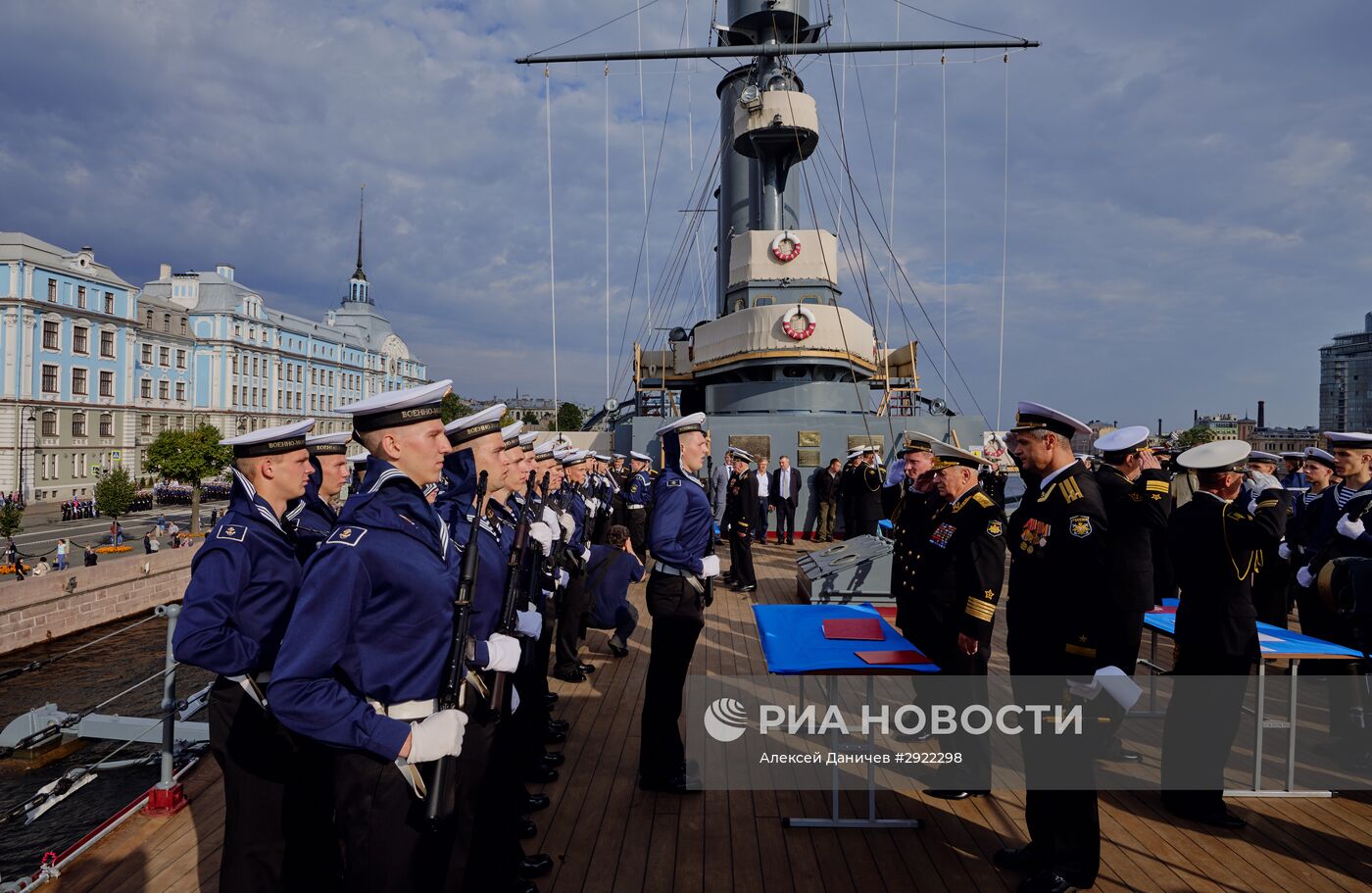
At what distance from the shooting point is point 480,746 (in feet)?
8.45

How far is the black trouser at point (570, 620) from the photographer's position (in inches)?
251

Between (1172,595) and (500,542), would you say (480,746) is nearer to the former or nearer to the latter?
(500,542)

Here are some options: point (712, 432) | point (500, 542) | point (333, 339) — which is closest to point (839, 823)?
point (500, 542)

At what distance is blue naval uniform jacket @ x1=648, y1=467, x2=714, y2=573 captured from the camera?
4.32 metres

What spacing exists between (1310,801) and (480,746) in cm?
460

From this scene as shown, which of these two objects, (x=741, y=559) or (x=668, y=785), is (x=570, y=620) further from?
(x=741, y=559)

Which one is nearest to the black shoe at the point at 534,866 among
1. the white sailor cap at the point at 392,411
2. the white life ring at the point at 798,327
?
the white sailor cap at the point at 392,411

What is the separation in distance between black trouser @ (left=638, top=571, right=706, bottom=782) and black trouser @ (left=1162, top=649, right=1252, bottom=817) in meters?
2.69

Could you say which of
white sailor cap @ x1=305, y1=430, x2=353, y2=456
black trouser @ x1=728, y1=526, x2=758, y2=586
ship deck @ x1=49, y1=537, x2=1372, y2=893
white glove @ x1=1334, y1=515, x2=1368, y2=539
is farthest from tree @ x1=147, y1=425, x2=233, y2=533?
white glove @ x1=1334, y1=515, x2=1368, y2=539

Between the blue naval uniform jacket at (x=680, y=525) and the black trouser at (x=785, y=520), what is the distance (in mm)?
10610

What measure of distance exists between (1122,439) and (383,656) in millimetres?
4322

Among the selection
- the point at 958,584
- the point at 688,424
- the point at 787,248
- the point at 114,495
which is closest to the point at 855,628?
the point at 958,584

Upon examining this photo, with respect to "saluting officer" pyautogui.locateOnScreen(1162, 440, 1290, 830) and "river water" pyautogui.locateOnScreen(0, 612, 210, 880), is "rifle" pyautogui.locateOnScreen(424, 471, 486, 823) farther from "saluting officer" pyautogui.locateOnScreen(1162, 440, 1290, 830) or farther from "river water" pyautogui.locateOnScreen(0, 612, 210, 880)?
"river water" pyautogui.locateOnScreen(0, 612, 210, 880)

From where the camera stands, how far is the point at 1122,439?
4469mm
